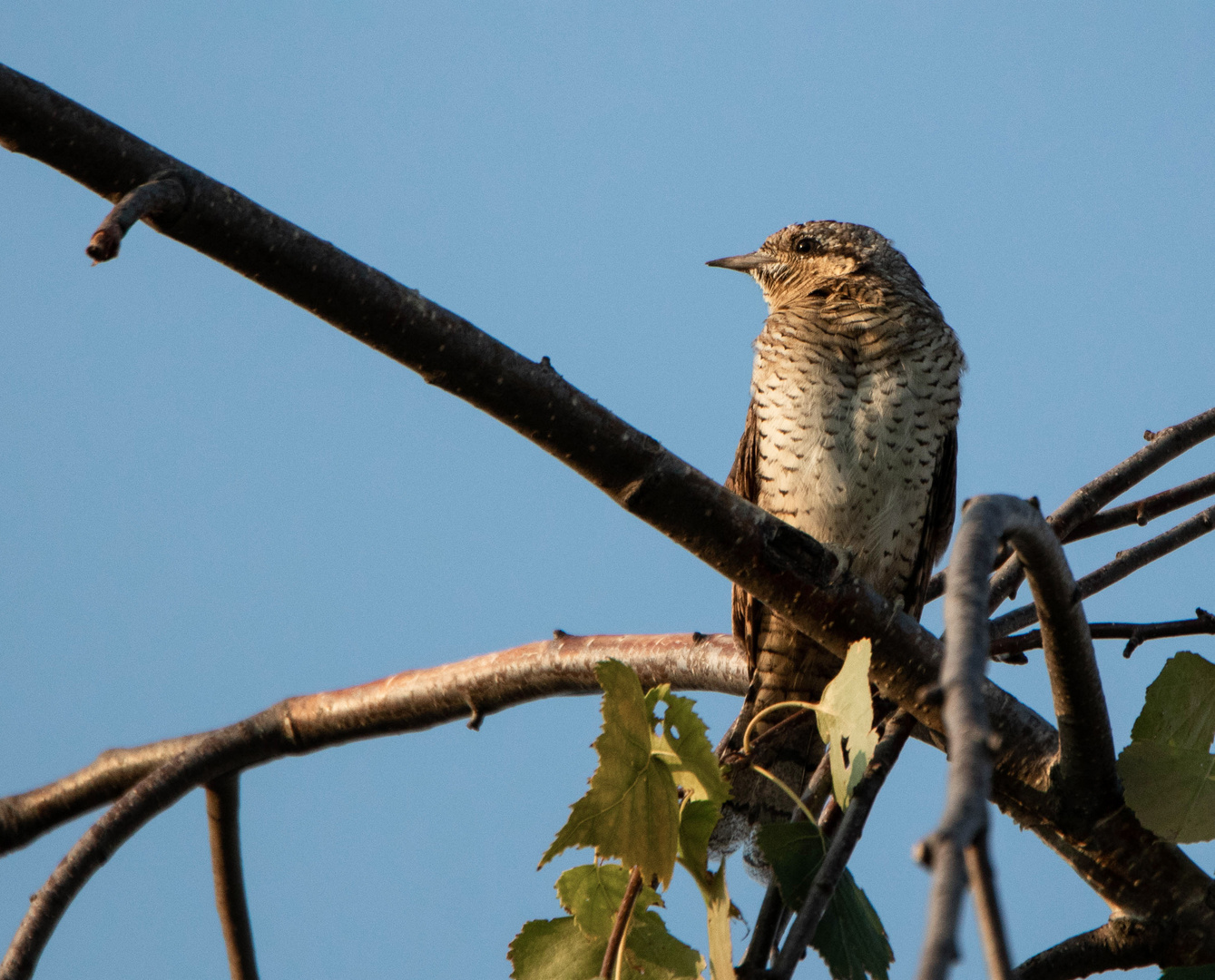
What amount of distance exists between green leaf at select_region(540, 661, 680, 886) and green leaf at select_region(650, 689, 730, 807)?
0.02 meters

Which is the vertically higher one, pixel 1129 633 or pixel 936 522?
pixel 936 522

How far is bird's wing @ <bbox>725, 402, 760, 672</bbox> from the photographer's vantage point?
146 inches

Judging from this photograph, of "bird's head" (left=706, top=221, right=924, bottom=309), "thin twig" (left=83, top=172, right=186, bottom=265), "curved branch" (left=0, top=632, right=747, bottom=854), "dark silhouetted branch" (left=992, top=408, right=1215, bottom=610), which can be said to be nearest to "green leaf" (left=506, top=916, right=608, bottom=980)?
"thin twig" (left=83, top=172, right=186, bottom=265)

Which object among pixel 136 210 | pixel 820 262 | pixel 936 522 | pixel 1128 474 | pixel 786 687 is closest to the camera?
pixel 136 210

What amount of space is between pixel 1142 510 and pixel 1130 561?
0.39 metres

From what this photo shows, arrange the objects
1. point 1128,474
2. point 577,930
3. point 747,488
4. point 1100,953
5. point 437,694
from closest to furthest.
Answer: point 577,930 < point 1100,953 < point 1128,474 < point 437,694 < point 747,488

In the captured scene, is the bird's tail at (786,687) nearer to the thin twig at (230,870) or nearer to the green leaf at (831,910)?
the green leaf at (831,910)

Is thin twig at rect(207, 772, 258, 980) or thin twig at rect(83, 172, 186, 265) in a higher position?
thin twig at rect(83, 172, 186, 265)

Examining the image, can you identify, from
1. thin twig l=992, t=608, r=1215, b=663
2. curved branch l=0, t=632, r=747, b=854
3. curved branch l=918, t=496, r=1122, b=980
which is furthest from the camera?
curved branch l=0, t=632, r=747, b=854

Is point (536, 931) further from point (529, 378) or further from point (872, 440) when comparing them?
point (872, 440)

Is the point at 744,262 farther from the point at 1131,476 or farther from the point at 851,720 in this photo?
the point at 851,720

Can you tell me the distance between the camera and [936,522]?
14.3 feet

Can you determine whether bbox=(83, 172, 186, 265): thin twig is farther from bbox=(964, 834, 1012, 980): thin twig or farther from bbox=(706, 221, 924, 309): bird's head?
bbox=(706, 221, 924, 309): bird's head

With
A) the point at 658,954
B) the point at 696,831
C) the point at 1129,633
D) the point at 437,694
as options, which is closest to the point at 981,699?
the point at 696,831
